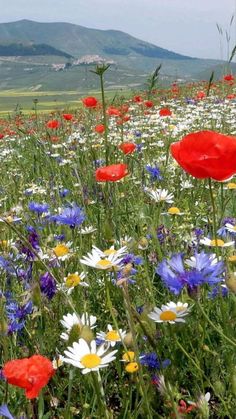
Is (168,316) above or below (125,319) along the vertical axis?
above

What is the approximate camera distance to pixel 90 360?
3.72 feet

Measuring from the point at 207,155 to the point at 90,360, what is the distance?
1.72 feet

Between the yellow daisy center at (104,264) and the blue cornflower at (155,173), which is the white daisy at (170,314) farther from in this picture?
the blue cornflower at (155,173)

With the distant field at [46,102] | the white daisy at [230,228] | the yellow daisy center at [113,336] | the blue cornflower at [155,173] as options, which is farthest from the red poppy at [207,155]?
the distant field at [46,102]

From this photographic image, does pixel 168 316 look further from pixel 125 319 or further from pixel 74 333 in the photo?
pixel 125 319

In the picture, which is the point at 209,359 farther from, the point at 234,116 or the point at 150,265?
the point at 234,116

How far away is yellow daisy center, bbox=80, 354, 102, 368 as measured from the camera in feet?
3.69

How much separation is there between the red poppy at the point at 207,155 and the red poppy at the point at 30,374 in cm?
52

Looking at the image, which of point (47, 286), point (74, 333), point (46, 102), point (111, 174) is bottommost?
point (46, 102)

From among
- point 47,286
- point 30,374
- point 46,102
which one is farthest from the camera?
point 46,102

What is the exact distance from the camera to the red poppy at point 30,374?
0.87 m

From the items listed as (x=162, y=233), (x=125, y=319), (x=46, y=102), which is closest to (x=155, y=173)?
(x=162, y=233)

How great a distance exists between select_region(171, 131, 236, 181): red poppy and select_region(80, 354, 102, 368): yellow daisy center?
17.1 inches

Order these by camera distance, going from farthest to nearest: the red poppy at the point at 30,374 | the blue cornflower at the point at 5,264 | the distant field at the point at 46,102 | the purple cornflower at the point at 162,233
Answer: the distant field at the point at 46,102 → the purple cornflower at the point at 162,233 → the blue cornflower at the point at 5,264 → the red poppy at the point at 30,374
